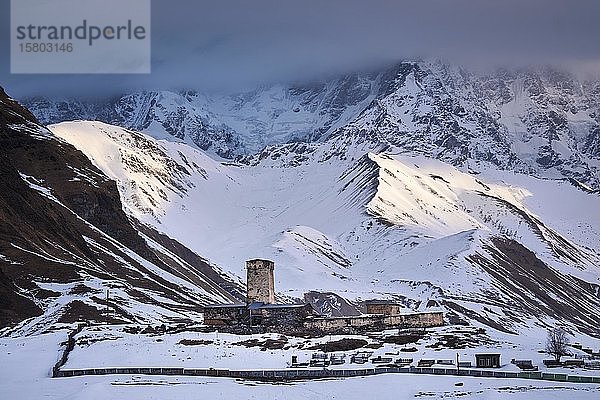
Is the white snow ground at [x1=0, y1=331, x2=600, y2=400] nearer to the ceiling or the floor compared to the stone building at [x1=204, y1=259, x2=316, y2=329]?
nearer to the floor

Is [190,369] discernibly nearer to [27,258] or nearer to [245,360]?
[245,360]

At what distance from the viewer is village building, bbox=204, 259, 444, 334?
10094 centimetres

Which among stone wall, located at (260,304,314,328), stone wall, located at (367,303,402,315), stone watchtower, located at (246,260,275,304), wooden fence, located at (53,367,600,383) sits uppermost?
stone watchtower, located at (246,260,275,304)

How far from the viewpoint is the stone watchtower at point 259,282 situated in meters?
110

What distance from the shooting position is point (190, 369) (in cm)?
7825

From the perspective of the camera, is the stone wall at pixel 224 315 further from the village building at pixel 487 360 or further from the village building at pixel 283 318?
the village building at pixel 487 360

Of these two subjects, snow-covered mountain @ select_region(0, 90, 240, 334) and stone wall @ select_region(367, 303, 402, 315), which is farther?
snow-covered mountain @ select_region(0, 90, 240, 334)

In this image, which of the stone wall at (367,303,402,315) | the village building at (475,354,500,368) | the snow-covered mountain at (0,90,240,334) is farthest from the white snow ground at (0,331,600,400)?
the stone wall at (367,303,402,315)

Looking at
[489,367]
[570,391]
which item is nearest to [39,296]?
[489,367]

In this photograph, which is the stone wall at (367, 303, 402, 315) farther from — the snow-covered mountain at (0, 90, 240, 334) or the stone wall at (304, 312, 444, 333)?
the snow-covered mountain at (0, 90, 240, 334)

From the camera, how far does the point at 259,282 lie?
111 meters

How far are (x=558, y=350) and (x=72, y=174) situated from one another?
12711 cm

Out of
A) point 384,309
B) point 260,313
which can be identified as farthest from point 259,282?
point 384,309

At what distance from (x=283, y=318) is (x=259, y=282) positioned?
324 inches
